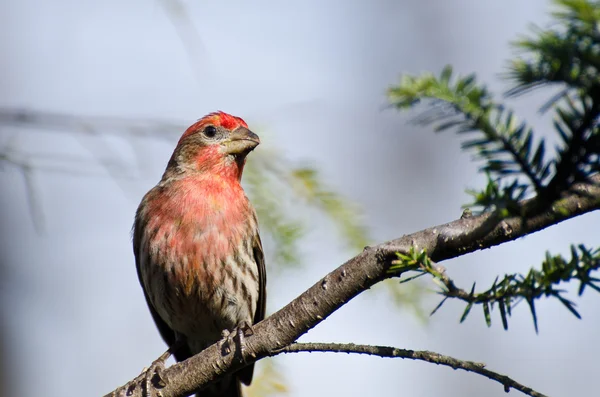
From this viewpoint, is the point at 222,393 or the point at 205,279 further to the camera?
the point at 222,393

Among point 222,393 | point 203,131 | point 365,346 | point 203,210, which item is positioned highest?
point 203,131

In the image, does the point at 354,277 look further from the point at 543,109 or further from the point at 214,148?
the point at 214,148

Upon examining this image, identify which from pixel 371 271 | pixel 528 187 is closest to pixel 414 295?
pixel 371 271

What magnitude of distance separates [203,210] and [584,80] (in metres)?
4.30

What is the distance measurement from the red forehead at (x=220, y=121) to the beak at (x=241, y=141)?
9 centimetres

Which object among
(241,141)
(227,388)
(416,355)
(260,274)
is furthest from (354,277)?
(227,388)

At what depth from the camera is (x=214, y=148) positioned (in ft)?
20.9

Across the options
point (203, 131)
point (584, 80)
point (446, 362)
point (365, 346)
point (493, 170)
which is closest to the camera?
point (584, 80)

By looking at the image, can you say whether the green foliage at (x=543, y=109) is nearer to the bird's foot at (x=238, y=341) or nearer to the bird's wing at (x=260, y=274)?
the bird's foot at (x=238, y=341)

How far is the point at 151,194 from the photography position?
613 centimetres

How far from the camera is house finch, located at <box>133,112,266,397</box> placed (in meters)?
5.58

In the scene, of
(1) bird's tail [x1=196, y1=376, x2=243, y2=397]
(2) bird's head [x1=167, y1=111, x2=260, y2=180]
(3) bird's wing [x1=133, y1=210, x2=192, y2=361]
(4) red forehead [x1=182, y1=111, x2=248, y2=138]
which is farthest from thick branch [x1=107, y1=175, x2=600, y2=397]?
(4) red forehead [x1=182, y1=111, x2=248, y2=138]

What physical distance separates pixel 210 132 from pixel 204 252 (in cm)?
137

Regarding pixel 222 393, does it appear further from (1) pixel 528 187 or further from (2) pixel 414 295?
(1) pixel 528 187
